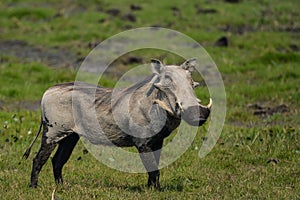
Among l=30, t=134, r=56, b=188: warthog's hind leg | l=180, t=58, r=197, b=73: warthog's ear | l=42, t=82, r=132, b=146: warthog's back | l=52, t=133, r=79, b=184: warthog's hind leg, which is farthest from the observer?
l=52, t=133, r=79, b=184: warthog's hind leg

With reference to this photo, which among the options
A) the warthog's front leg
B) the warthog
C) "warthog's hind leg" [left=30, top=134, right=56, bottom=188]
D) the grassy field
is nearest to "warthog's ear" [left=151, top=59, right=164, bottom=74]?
the warthog

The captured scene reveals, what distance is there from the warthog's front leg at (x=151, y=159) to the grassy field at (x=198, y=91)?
12cm

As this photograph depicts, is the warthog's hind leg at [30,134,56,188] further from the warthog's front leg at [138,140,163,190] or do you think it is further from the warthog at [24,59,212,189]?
the warthog's front leg at [138,140,163,190]

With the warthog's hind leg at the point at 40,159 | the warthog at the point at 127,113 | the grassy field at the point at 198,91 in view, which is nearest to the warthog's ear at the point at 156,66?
the warthog at the point at 127,113

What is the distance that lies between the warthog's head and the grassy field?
80cm

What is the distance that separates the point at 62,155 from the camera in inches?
279

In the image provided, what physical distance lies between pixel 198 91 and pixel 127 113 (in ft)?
18.2

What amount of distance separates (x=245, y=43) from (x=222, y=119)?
21.7 feet

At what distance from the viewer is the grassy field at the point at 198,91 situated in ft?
22.5

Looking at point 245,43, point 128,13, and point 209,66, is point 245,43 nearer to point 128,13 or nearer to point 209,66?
point 209,66

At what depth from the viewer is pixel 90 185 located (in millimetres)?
6852

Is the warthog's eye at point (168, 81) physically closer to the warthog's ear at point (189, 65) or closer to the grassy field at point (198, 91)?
the warthog's ear at point (189, 65)

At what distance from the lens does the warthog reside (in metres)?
6.29

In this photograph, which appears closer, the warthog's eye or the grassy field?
the warthog's eye
